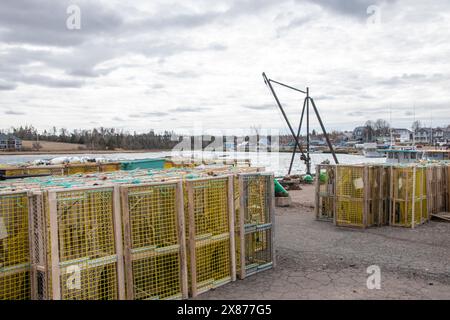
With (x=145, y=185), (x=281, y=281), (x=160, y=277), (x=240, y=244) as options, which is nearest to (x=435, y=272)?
(x=281, y=281)

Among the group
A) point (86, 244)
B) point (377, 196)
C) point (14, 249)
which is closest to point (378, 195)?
point (377, 196)

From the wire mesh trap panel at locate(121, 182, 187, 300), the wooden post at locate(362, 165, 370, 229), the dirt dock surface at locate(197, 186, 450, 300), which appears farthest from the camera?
the wooden post at locate(362, 165, 370, 229)

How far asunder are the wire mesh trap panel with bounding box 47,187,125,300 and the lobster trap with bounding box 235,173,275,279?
2450 mm

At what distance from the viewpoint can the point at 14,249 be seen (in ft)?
17.5

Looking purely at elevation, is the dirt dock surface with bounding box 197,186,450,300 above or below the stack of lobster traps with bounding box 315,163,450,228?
below

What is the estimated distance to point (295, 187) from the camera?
23.5 metres

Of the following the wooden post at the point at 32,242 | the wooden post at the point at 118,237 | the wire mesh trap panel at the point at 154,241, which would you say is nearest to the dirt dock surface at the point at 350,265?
the wire mesh trap panel at the point at 154,241

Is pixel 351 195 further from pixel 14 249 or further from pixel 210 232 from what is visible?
pixel 14 249

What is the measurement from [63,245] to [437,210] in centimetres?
1270

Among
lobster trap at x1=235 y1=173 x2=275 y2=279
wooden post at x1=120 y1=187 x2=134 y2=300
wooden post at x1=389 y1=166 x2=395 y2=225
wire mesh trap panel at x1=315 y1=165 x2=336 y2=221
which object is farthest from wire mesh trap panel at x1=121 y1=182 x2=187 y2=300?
wooden post at x1=389 y1=166 x2=395 y2=225

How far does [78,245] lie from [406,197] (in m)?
9.94

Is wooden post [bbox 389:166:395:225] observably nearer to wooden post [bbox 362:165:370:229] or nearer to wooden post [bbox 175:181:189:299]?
wooden post [bbox 362:165:370:229]

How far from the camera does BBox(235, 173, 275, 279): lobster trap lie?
24.4 feet

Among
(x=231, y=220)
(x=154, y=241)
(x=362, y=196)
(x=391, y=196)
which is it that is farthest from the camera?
A: (x=391, y=196)
